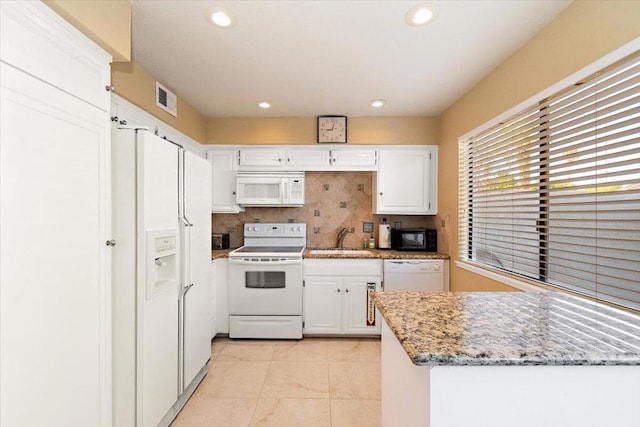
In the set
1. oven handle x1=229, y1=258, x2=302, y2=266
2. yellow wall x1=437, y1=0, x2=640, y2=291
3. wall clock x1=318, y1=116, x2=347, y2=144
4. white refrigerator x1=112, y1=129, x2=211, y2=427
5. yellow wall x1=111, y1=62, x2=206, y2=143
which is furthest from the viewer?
wall clock x1=318, y1=116, x2=347, y2=144

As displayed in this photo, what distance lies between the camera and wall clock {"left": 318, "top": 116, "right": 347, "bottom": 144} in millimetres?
3258

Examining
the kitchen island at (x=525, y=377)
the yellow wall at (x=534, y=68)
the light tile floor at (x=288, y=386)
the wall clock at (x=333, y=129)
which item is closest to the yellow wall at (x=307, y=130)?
the wall clock at (x=333, y=129)

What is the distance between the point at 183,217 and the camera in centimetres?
193

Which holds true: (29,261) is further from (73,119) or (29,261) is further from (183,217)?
(183,217)

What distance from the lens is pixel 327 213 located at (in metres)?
3.62

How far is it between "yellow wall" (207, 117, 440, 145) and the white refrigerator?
142 cm

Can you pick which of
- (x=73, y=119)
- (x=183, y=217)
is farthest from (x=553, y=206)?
(x=73, y=119)

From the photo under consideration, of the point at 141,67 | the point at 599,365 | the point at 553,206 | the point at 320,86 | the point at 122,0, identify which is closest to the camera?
the point at 599,365

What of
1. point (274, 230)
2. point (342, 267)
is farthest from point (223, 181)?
point (342, 267)

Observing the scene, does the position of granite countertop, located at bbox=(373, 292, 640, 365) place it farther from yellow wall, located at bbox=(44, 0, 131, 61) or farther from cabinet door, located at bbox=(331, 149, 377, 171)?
cabinet door, located at bbox=(331, 149, 377, 171)

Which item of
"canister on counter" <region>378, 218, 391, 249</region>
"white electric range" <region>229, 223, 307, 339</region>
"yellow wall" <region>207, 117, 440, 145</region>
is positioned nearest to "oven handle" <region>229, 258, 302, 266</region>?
"white electric range" <region>229, 223, 307, 339</region>

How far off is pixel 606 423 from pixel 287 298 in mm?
2516

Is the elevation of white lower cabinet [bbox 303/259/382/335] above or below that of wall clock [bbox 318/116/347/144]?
below

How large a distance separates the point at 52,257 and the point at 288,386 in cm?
178
